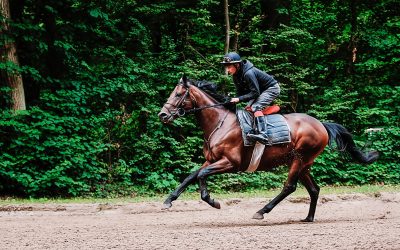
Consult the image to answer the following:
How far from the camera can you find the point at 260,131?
31.1ft

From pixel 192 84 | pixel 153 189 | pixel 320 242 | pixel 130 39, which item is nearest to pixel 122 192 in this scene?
pixel 153 189

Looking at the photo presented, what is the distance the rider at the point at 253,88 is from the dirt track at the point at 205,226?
167cm

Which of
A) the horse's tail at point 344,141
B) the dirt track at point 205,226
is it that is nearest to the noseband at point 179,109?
the dirt track at point 205,226

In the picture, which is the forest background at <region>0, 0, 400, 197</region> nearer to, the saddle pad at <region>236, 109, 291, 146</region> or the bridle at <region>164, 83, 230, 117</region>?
the bridle at <region>164, 83, 230, 117</region>

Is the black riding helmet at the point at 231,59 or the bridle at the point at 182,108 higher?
the black riding helmet at the point at 231,59

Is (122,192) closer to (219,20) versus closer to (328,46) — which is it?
(219,20)

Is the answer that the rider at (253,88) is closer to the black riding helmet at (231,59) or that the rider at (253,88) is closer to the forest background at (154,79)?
the black riding helmet at (231,59)

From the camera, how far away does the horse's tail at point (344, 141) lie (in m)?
10.4

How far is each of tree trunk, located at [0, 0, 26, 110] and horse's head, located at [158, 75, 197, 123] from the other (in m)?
6.72

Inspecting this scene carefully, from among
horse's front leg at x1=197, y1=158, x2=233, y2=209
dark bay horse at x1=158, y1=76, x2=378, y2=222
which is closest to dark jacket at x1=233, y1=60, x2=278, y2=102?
dark bay horse at x1=158, y1=76, x2=378, y2=222

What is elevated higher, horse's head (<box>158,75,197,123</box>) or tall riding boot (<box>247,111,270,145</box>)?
horse's head (<box>158,75,197,123</box>)

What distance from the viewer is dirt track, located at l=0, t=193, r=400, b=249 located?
680 centimetres

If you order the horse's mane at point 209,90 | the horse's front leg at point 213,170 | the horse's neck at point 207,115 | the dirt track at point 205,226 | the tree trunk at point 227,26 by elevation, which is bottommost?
the dirt track at point 205,226

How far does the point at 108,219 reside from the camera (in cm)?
1054
